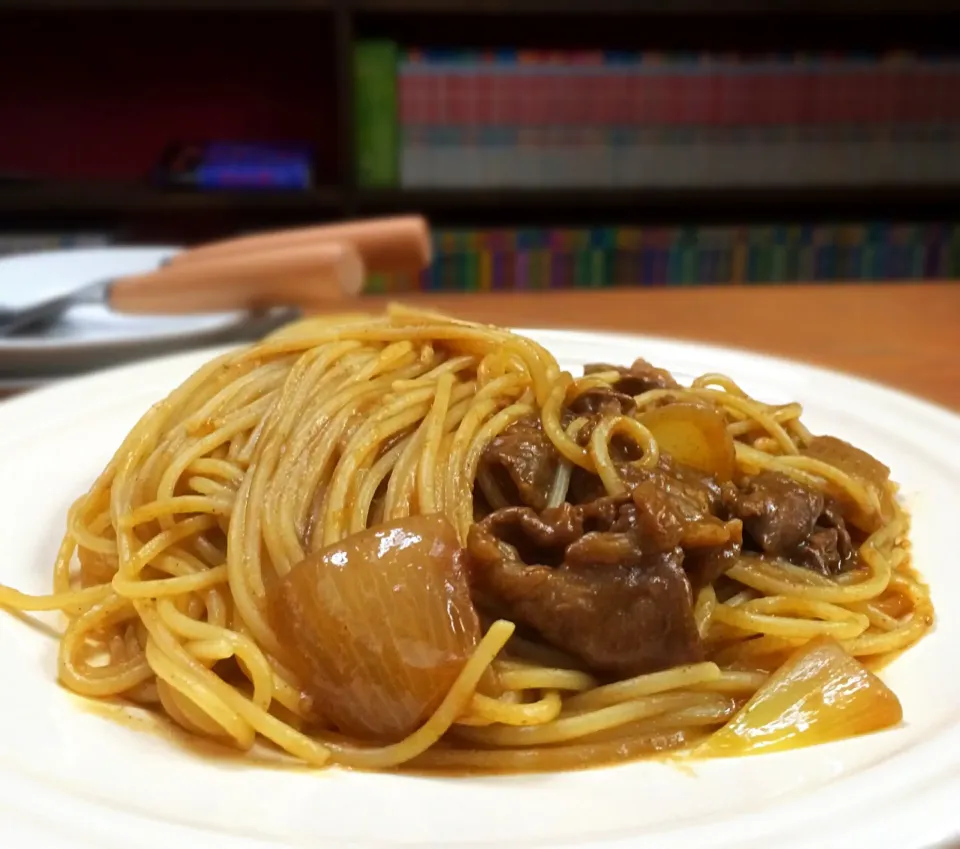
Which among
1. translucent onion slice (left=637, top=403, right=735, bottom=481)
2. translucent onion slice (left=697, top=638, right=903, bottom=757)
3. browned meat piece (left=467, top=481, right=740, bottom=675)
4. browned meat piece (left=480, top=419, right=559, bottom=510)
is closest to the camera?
translucent onion slice (left=697, top=638, right=903, bottom=757)

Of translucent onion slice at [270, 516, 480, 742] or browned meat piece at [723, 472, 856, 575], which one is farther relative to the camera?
browned meat piece at [723, 472, 856, 575]

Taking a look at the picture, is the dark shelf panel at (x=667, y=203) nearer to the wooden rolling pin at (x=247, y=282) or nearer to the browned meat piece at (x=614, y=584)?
the wooden rolling pin at (x=247, y=282)

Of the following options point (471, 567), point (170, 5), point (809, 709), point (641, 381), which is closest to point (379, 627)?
point (471, 567)

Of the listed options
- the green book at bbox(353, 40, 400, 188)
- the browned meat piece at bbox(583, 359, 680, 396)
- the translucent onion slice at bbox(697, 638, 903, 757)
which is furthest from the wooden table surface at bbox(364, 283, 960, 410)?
the translucent onion slice at bbox(697, 638, 903, 757)

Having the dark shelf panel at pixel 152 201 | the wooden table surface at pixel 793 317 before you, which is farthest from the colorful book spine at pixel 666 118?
the wooden table surface at pixel 793 317

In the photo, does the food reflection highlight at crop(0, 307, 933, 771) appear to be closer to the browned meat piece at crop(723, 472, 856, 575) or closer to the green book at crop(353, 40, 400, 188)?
the browned meat piece at crop(723, 472, 856, 575)

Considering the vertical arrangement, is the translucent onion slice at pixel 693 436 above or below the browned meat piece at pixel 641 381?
above
